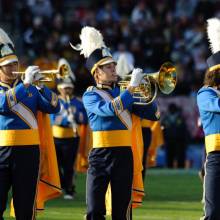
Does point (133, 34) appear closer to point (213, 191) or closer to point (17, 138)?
point (17, 138)

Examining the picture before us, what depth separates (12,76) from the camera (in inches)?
403

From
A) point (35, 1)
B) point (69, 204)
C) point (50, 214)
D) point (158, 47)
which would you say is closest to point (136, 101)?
point (50, 214)

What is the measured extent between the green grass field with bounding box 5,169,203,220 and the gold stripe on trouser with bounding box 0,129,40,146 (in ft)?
10.2

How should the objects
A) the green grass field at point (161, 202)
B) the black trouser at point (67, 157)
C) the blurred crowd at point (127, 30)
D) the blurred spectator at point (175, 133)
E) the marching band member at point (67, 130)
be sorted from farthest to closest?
the blurred crowd at point (127, 30) < the blurred spectator at point (175, 133) < the marching band member at point (67, 130) < the black trouser at point (67, 157) < the green grass field at point (161, 202)

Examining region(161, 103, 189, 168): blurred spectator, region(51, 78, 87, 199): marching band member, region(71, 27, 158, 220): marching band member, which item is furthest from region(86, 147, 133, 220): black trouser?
region(161, 103, 189, 168): blurred spectator

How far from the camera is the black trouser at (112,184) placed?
986cm

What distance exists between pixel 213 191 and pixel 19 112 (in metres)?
2.06

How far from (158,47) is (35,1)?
3787mm

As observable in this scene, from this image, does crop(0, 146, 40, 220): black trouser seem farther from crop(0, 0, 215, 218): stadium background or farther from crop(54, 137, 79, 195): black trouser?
crop(0, 0, 215, 218): stadium background

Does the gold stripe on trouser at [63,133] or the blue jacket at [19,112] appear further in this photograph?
the gold stripe on trouser at [63,133]

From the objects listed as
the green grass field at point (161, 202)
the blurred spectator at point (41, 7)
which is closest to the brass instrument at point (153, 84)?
the green grass field at point (161, 202)

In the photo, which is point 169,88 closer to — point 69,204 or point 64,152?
point 69,204

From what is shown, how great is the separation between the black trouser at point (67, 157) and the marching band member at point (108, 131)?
18.7ft

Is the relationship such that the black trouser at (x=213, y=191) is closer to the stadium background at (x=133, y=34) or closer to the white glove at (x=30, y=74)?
the white glove at (x=30, y=74)
